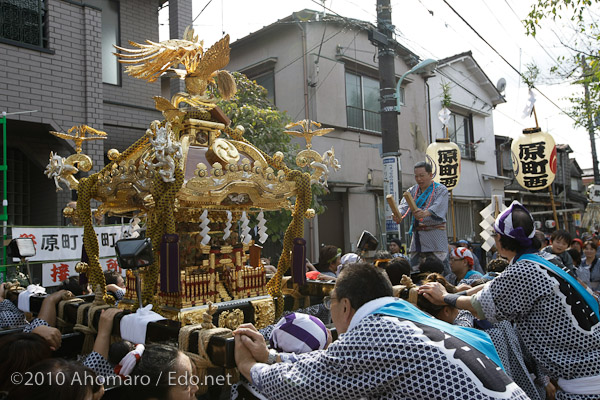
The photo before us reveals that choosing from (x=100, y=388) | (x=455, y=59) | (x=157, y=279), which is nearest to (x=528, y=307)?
(x=100, y=388)

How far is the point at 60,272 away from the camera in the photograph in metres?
7.04

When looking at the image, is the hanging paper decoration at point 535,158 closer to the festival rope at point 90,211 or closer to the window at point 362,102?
the window at point 362,102

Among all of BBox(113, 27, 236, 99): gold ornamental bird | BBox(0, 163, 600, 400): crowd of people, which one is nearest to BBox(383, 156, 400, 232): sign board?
BBox(0, 163, 600, 400): crowd of people

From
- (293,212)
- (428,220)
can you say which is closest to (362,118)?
(428,220)

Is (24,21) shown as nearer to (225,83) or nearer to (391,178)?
(225,83)

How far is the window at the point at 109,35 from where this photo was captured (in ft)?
32.8

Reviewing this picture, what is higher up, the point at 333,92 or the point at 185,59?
the point at 333,92

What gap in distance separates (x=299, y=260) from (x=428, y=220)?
179cm

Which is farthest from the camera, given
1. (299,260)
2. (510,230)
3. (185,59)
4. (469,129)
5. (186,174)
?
(469,129)

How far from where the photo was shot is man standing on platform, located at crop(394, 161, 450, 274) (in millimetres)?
5273

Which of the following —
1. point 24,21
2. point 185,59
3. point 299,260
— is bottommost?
point 299,260

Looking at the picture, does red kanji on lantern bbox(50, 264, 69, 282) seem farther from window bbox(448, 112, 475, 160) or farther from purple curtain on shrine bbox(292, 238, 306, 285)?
window bbox(448, 112, 475, 160)

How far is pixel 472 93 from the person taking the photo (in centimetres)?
1886

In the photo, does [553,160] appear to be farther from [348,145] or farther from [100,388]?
[100,388]
